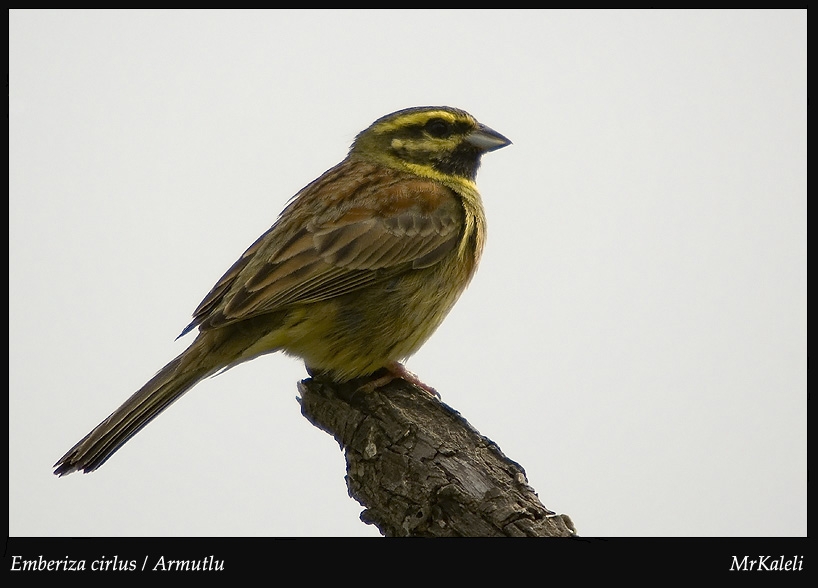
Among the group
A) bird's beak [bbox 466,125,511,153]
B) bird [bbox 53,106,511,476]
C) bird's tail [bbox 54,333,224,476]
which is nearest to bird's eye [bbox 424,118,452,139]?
bird [bbox 53,106,511,476]

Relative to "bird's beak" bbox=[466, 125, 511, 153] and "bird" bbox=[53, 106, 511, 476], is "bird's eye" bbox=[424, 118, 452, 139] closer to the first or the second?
"bird" bbox=[53, 106, 511, 476]

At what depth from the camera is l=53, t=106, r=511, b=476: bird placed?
19.8ft

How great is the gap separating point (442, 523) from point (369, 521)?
55 cm

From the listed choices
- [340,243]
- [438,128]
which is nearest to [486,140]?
[438,128]

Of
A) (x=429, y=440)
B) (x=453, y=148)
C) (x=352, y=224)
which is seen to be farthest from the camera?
(x=453, y=148)

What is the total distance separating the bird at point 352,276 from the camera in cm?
603

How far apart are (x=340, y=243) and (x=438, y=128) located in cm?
145

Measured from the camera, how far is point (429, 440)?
216 inches

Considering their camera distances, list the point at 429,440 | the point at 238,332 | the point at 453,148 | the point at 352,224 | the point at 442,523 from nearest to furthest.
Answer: the point at 442,523 → the point at 429,440 → the point at 238,332 → the point at 352,224 → the point at 453,148

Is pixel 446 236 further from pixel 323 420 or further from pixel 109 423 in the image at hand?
pixel 109 423

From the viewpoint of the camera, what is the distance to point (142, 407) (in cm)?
583

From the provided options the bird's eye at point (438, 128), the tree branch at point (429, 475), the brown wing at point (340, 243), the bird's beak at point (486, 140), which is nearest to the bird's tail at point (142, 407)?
the brown wing at point (340, 243)

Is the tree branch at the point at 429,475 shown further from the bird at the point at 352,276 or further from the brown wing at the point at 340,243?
the brown wing at the point at 340,243

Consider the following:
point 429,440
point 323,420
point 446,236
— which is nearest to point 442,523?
point 429,440
